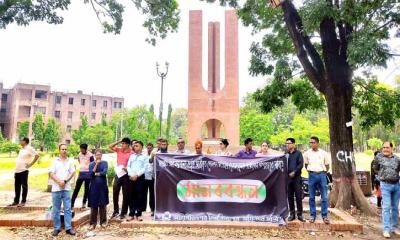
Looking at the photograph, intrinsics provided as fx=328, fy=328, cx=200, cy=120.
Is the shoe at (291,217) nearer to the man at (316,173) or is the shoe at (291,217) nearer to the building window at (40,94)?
the man at (316,173)

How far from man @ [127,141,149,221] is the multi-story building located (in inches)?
2350

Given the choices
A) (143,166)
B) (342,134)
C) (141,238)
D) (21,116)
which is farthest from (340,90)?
(21,116)

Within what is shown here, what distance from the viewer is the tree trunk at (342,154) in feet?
28.8

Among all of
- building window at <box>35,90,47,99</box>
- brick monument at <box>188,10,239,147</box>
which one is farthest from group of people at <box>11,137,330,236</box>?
building window at <box>35,90,47,99</box>

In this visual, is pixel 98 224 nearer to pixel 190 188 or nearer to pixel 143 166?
pixel 143 166

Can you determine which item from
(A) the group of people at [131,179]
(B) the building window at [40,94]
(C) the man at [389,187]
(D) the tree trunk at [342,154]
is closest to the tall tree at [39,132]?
(B) the building window at [40,94]

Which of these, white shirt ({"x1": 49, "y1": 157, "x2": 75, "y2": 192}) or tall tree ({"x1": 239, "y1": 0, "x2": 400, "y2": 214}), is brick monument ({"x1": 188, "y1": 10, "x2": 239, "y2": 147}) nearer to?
tall tree ({"x1": 239, "y1": 0, "x2": 400, "y2": 214})

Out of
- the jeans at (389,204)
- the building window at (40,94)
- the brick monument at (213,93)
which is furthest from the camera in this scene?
the building window at (40,94)

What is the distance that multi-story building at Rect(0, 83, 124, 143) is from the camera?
6150 cm

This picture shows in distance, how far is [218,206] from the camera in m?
7.20

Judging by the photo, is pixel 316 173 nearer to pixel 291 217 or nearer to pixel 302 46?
pixel 291 217

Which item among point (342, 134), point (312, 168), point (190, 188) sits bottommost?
point (190, 188)

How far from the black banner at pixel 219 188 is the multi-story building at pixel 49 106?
197ft

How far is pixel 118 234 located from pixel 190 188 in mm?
1808
